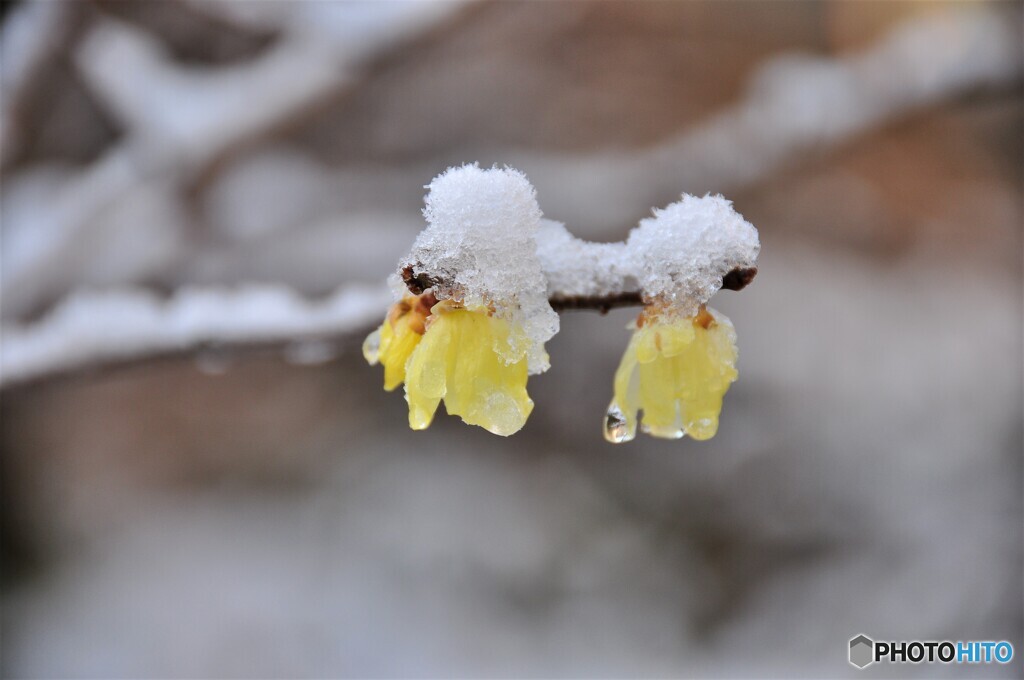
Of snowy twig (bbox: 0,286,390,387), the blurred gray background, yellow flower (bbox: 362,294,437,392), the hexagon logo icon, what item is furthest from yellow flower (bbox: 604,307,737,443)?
the hexagon logo icon

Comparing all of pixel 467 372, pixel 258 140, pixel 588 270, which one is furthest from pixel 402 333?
pixel 258 140

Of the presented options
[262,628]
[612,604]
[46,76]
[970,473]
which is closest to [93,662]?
[262,628]

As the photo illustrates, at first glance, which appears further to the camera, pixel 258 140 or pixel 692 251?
pixel 258 140

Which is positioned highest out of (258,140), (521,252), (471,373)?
(258,140)

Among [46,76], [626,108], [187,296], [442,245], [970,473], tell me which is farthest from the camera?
[626,108]

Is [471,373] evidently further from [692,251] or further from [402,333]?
[692,251]

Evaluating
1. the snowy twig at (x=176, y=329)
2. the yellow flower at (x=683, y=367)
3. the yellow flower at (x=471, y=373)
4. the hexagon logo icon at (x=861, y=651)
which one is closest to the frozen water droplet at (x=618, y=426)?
the yellow flower at (x=683, y=367)

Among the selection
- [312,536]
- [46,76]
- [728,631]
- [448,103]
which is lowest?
[728,631]

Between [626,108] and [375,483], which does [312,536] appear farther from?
[626,108]

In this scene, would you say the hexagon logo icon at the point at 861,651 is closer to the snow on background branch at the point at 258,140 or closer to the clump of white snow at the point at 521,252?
the snow on background branch at the point at 258,140
